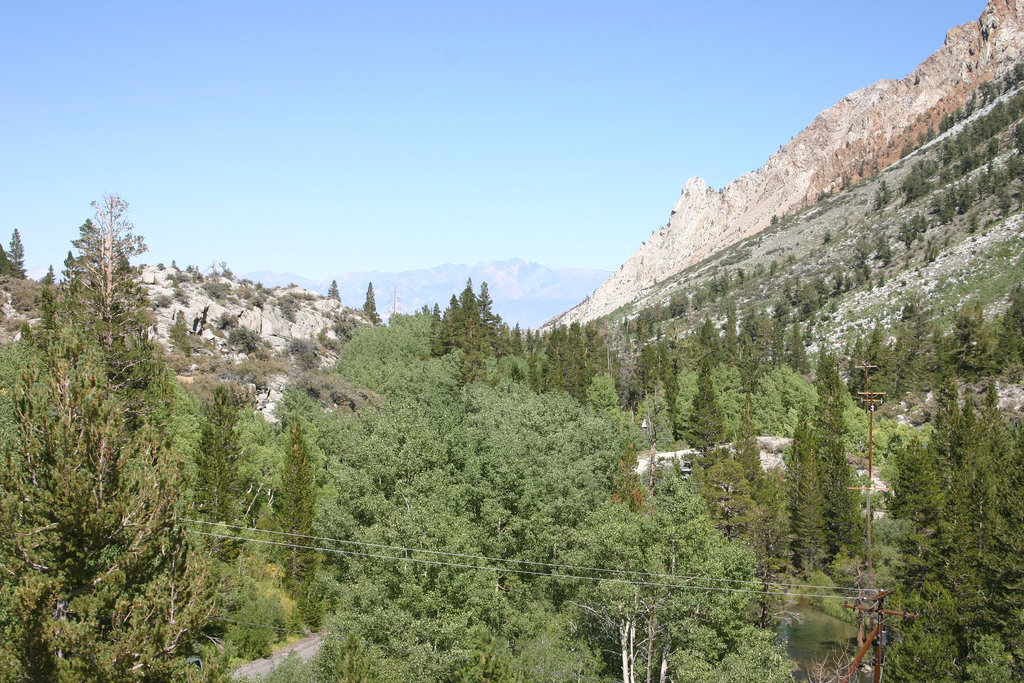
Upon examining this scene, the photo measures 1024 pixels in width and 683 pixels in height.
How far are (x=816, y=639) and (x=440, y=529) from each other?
34.9m

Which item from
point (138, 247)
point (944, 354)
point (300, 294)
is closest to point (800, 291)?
point (944, 354)

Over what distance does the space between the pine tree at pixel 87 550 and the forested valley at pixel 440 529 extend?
2.8 inches

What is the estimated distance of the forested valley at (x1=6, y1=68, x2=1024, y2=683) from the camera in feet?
64.7

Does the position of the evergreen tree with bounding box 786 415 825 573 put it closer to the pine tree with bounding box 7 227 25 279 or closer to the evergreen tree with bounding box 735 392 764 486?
the evergreen tree with bounding box 735 392 764 486

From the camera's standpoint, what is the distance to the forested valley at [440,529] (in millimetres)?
19719

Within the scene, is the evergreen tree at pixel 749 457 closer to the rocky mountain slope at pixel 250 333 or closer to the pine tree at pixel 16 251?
the rocky mountain slope at pixel 250 333

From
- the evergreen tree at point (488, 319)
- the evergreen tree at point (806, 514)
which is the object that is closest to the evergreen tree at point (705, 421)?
the evergreen tree at point (806, 514)

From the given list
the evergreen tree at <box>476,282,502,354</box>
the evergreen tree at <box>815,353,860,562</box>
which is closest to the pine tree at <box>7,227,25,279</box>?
the evergreen tree at <box>476,282,502,354</box>

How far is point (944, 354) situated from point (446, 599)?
89.3 metres

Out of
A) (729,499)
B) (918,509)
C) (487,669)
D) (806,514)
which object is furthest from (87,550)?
(806,514)

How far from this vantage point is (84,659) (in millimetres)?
18453

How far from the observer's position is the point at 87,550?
1973cm

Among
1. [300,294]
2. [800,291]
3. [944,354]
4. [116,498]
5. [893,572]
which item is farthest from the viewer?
[800,291]

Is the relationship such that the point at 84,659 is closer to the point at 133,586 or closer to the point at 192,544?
the point at 133,586
